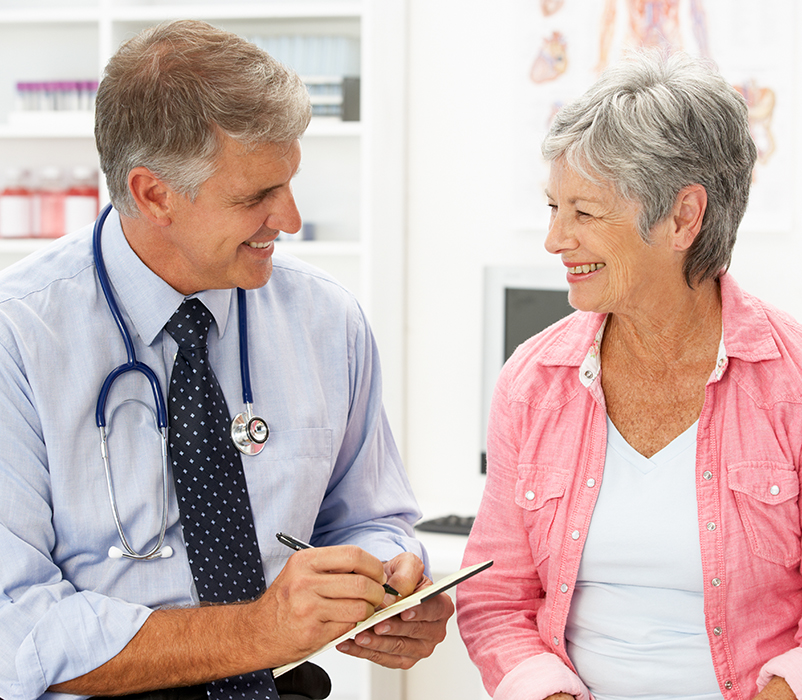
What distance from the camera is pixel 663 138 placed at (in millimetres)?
1305

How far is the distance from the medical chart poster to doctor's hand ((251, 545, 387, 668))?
5.50 ft

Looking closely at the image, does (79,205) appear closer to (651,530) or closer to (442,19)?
(442,19)

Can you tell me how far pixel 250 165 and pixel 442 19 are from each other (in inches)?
65.3

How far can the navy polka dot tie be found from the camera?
→ 53.1 inches

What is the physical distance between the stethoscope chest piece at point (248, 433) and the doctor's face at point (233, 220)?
208 millimetres

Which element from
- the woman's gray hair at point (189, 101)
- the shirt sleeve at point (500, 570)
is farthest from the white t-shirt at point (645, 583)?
the woman's gray hair at point (189, 101)

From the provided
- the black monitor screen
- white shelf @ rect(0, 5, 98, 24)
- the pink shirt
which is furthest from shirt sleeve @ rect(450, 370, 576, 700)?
white shelf @ rect(0, 5, 98, 24)

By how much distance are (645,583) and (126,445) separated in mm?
811

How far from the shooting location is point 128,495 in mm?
1338

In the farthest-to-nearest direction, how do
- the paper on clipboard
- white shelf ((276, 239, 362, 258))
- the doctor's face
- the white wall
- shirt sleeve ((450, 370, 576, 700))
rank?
the white wall
white shelf ((276, 239, 362, 258))
shirt sleeve ((450, 370, 576, 700))
the doctor's face
the paper on clipboard

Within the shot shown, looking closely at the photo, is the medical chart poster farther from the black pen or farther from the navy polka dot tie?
the black pen

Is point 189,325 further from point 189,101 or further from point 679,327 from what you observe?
point 679,327

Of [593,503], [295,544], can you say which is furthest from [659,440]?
[295,544]

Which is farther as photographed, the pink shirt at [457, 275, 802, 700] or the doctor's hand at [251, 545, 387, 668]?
the pink shirt at [457, 275, 802, 700]
